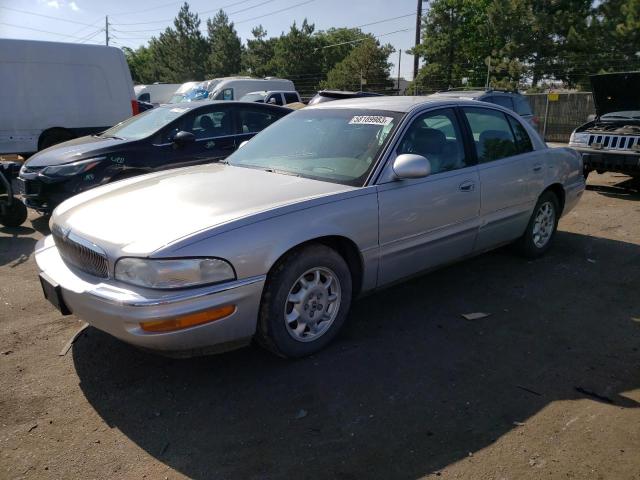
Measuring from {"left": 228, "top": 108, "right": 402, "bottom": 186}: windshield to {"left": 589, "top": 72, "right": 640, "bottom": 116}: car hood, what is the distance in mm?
6943

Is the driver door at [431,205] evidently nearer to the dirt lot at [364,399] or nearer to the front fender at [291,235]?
the front fender at [291,235]

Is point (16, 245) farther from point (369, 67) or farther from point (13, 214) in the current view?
point (369, 67)

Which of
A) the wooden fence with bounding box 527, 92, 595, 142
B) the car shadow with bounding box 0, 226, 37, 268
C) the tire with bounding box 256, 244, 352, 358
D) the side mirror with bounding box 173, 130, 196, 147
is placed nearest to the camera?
the tire with bounding box 256, 244, 352, 358

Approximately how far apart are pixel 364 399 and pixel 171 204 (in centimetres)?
166

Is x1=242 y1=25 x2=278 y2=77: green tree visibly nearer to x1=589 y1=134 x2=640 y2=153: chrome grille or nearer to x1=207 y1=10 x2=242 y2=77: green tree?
x1=207 y1=10 x2=242 y2=77: green tree

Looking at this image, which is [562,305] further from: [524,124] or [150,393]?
[150,393]

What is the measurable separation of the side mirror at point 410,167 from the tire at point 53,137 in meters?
9.28

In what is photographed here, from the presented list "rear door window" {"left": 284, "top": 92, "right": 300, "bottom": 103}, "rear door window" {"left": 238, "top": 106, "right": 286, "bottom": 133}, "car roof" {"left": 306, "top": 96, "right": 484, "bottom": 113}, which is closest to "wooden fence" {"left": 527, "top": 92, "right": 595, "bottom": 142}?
"rear door window" {"left": 284, "top": 92, "right": 300, "bottom": 103}

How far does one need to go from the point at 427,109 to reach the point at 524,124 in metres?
1.58

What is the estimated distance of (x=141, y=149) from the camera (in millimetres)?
6516

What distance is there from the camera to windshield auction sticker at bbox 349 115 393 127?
149 inches

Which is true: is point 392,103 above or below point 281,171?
above

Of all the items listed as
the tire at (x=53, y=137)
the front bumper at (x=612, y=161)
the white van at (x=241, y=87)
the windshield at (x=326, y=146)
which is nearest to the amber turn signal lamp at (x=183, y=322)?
the windshield at (x=326, y=146)

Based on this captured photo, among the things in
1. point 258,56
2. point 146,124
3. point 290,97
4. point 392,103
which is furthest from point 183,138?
point 258,56
